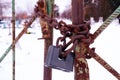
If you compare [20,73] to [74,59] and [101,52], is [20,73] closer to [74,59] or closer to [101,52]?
[101,52]

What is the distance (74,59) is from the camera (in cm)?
86

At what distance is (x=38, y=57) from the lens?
2916 mm

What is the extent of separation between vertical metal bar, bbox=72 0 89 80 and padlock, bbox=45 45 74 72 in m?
0.02

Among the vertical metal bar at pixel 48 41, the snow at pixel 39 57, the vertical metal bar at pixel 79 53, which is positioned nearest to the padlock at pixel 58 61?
the vertical metal bar at pixel 79 53

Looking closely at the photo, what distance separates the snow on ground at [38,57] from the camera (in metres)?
2.26

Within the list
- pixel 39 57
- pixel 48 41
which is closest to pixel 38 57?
pixel 39 57

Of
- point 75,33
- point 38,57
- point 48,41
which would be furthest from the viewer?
point 38,57

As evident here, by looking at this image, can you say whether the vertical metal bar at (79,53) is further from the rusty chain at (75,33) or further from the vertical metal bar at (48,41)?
the vertical metal bar at (48,41)

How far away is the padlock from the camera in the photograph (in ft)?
2.71

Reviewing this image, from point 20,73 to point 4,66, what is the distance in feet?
0.86

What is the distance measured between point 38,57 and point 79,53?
82.2 inches

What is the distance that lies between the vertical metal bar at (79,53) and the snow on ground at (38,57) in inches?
48.8

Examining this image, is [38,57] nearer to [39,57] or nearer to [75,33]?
[39,57]

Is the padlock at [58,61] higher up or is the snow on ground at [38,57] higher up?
the padlock at [58,61]
